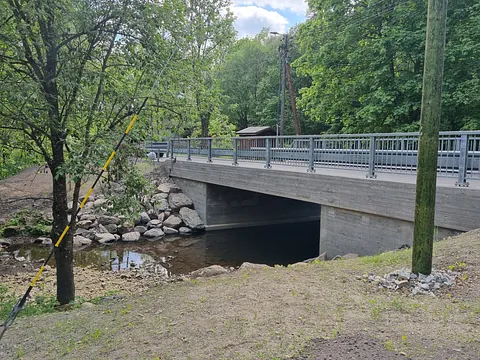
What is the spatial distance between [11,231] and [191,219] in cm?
658

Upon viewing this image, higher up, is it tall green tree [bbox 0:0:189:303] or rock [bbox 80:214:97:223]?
tall green tree [bbox 0:0:189:303]

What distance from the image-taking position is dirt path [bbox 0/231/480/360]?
3.08m

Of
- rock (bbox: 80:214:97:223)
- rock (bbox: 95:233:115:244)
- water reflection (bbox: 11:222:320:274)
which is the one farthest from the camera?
rock (bbox: 80:214:97:223)

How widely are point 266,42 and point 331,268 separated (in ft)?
158

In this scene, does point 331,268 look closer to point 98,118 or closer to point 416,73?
point 98,118

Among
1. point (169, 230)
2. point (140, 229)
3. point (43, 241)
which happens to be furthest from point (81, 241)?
point (169, 230)

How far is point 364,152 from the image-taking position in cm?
959

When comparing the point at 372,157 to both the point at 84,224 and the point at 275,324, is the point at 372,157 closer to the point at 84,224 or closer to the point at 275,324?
the point at 275,324

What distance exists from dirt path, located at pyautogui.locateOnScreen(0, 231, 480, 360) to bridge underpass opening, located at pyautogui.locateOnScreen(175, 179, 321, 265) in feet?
25.1

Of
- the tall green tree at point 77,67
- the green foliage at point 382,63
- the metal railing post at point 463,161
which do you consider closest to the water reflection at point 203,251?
the tall green tree at point 77,67

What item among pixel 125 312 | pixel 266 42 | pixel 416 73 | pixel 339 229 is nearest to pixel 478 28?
pixel 416 73

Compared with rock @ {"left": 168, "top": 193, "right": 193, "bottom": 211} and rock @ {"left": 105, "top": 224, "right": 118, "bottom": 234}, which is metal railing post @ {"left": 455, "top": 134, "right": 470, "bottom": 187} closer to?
rock @ {"left": 105, "top": 224, "right": 118, "bottom": 234}

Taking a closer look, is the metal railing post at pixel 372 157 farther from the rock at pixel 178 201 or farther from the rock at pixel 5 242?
the rock at pixel 5 242

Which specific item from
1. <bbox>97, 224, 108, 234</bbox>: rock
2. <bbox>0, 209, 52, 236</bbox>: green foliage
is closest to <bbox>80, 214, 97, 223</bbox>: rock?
<bbox>97, 224, 108, 234</bbox>: rock
